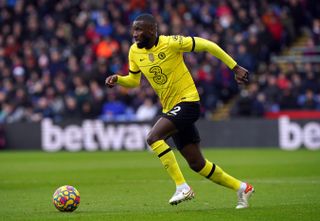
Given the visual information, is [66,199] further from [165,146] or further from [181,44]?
[181,44]

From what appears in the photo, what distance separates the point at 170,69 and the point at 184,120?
2.49 feet

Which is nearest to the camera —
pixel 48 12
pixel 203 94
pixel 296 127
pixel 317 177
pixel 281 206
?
pixel 281 206

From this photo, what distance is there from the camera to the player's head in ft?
34.5

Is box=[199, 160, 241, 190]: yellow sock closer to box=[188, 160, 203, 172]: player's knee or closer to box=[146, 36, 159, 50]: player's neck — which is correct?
→ box=[188, 160, 203, 172]: player's knee

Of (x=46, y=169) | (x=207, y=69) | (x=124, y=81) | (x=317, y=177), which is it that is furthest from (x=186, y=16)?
(x=124, y=81)

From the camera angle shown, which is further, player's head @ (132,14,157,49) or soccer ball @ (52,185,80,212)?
player's head @ (132,14,157,49)

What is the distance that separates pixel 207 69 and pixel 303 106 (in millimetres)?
3755

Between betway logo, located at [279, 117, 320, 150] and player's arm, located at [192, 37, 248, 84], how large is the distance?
15793mm

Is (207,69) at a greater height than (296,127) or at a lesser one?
greater

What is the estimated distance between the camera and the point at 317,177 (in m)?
16.0

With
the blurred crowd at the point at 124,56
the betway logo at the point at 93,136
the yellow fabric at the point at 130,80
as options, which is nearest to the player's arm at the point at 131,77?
the yellow fabric at the point at 130,80

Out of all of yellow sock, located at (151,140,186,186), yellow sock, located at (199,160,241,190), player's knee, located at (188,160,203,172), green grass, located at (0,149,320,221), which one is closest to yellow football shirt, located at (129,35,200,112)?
yellow sock, located at (151,140,186,186)

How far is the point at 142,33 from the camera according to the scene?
10.5 m

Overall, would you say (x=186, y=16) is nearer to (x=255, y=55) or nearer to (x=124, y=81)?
(x=255, y=55)
